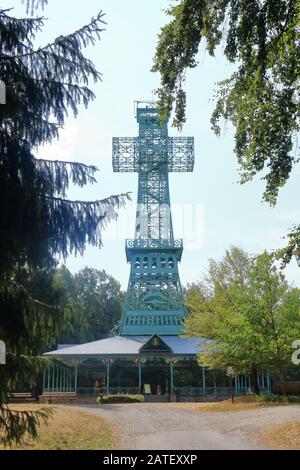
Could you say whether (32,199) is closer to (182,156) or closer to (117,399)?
(117,399)

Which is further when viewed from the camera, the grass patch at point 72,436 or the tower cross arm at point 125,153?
the tower cross arm at point 125,153

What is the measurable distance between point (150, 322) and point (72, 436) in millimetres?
30858

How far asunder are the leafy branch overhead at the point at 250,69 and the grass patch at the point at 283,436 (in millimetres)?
5651

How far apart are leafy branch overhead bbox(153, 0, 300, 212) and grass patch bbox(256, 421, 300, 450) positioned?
5.65 metres

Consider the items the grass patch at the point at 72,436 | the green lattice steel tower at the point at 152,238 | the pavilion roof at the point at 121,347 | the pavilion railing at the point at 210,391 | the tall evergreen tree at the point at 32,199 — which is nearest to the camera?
the tall evergreen tree at the point at 32,199

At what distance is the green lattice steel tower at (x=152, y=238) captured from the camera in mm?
44688

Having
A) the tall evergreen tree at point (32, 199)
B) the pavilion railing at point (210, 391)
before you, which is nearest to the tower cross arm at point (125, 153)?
the pavilion railing at point (210, 391)

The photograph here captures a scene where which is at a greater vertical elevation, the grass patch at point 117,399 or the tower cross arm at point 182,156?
the tower cross arm at point 182,156

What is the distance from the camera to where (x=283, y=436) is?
1305 centimetres

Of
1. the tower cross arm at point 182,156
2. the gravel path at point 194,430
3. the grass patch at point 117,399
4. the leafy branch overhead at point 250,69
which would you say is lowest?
the grass patch at point 117,399

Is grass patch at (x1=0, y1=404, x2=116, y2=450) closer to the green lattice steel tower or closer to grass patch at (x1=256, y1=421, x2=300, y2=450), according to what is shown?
grass patch at (x1=256, y1=421, x2=300, y2=450)

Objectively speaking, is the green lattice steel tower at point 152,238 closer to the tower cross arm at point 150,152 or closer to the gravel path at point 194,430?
the tower cross arm at point 150,152

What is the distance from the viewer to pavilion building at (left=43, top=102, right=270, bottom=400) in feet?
120
